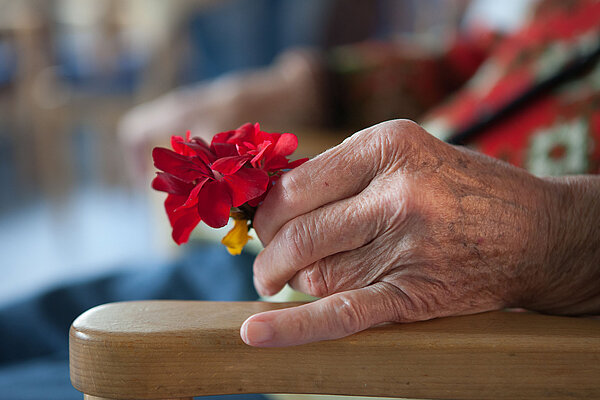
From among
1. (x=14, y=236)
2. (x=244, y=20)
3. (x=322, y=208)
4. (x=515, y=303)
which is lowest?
(x=14, y=236)

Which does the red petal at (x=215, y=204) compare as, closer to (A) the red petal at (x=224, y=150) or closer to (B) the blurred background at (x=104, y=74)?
(A) the red petal at (x=224, y=150)

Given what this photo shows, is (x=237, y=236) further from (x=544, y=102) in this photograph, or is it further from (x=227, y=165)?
(x=544, y=102)

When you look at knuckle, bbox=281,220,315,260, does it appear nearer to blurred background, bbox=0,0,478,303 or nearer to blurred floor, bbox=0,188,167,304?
blurred floor, bbox=0,188,167,304

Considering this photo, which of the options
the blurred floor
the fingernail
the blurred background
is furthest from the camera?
the blurred background

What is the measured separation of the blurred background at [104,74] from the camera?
105 inches

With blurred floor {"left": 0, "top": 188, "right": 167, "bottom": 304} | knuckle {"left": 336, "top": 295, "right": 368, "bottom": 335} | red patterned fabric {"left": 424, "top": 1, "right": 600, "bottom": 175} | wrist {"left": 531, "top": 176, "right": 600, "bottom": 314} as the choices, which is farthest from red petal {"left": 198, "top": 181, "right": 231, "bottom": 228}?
blurred floor {"left": 0, "top": 188, "right": 167, "bottom": 304}

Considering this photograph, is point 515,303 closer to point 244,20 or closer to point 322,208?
point 322,208

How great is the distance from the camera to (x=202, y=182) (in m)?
0.45

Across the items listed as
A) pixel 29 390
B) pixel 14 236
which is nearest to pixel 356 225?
pixel 29 390

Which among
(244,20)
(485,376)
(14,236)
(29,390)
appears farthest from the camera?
(244,20)

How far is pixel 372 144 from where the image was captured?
464mm

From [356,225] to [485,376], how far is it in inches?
5.6

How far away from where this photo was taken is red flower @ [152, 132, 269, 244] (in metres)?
0.44

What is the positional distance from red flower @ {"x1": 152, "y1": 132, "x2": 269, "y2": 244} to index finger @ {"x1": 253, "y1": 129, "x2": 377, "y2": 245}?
2 centimetres
